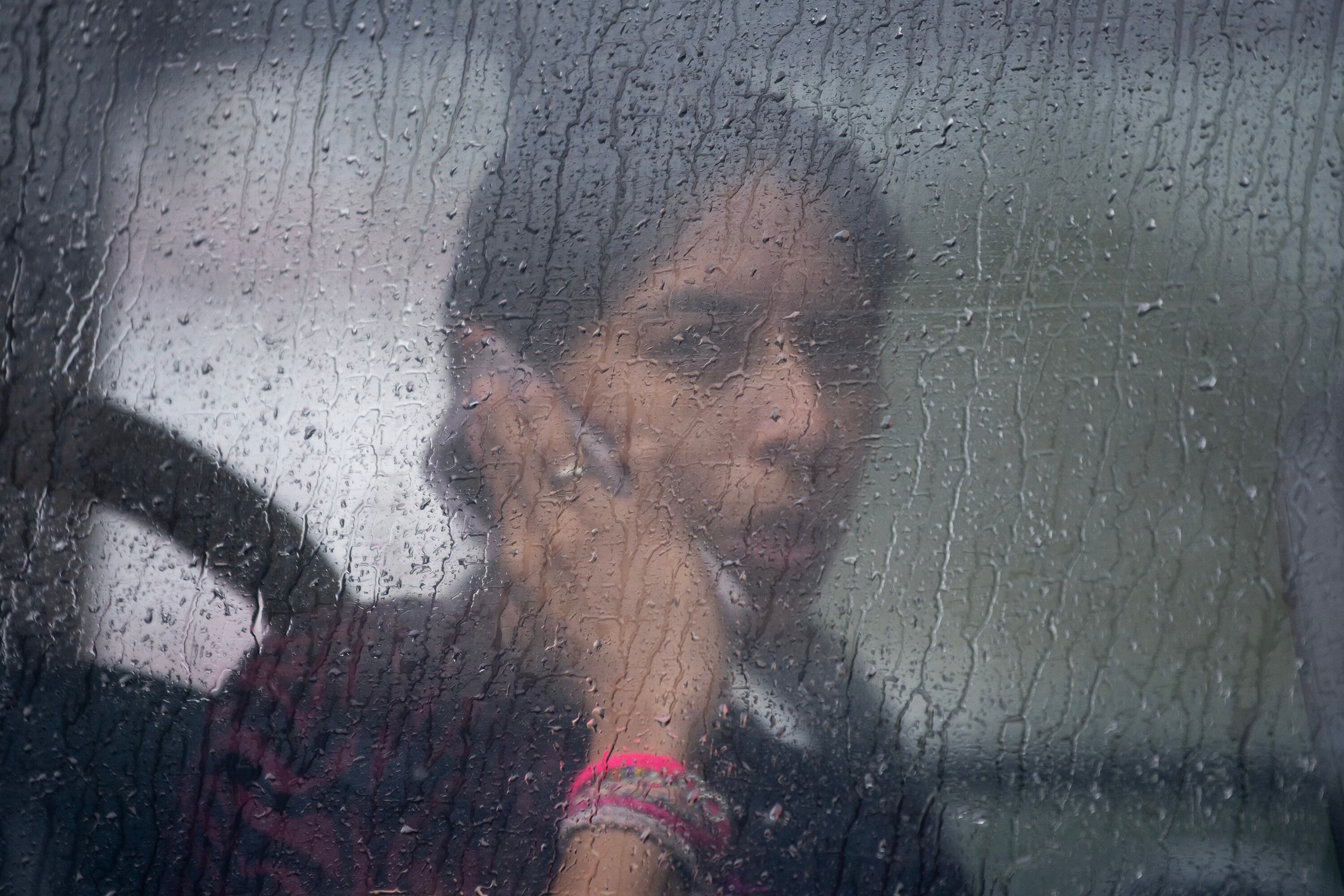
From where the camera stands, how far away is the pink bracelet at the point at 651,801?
2.69 ft

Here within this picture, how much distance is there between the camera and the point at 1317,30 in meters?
0.81

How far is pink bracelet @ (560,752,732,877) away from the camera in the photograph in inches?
32.3

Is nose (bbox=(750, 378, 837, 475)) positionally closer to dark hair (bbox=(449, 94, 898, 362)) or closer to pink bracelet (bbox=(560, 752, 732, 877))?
dark hair (bbox=(449, 94, 898, 362))

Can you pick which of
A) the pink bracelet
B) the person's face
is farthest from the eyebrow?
the pink bracelet

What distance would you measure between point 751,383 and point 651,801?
42 cm

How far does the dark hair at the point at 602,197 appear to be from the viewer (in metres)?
0.86

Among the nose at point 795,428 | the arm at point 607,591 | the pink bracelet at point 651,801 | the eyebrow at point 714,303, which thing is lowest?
the pink bracelet at point 651,801

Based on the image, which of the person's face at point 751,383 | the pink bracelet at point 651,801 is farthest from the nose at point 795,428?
the pink bracelet at point 651,801

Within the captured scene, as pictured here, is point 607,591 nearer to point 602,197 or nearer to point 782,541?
point 782,541

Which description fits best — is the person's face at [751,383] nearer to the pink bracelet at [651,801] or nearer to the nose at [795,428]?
the nose at [795,428]

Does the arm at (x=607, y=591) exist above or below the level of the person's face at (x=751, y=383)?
below

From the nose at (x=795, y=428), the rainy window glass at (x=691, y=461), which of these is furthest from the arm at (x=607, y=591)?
the nose at (x=795, y=428)

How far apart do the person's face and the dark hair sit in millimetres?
29

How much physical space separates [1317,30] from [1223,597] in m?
0.55
